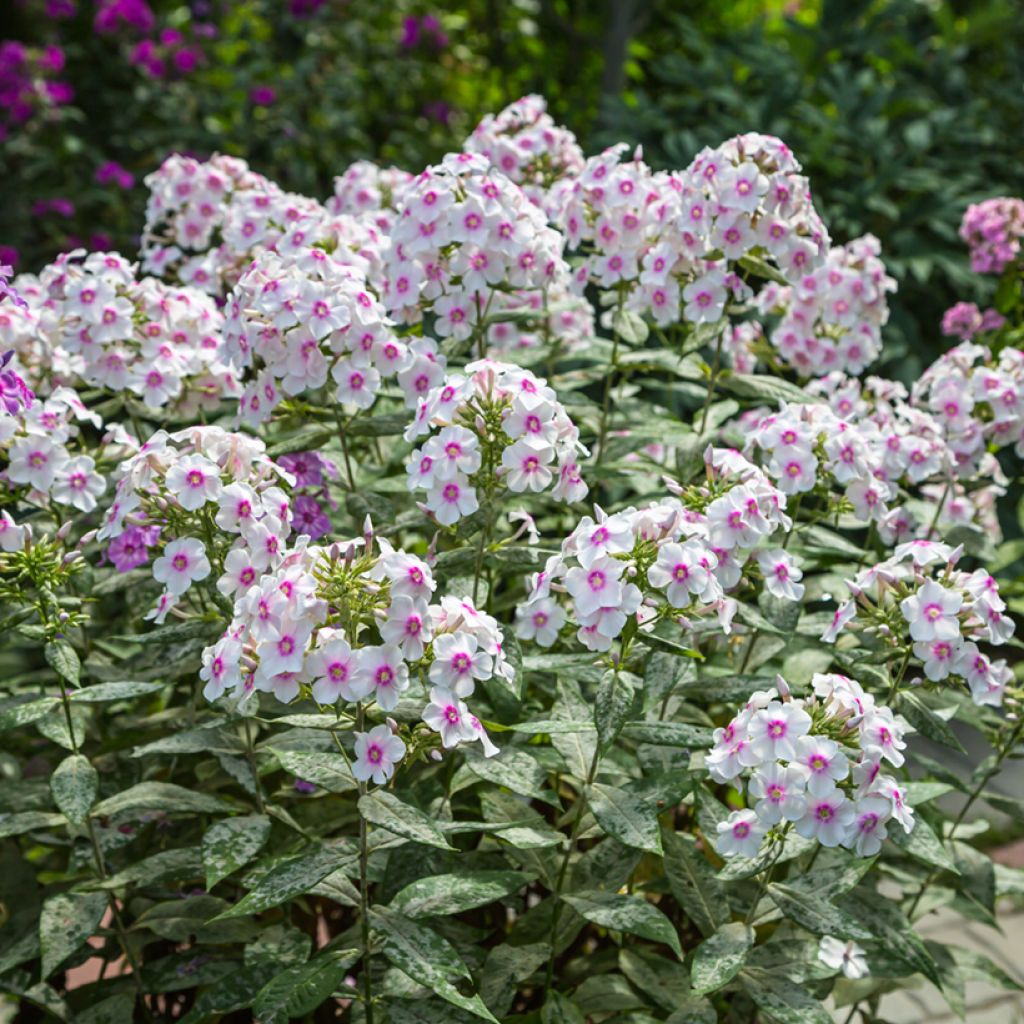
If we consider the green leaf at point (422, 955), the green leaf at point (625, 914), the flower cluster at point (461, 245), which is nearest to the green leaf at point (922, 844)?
the green leaf at point (625, 914)

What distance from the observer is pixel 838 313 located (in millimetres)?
3033

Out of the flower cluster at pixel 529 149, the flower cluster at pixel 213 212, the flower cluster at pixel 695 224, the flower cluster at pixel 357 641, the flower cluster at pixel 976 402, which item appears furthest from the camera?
the flower cluster at pixel 529 149

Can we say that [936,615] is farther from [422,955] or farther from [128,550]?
[128,550]

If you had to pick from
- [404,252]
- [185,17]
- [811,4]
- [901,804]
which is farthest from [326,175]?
[901,804]

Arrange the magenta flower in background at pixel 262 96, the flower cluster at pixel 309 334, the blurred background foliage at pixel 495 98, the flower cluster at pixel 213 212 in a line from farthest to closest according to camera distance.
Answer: the magenta flower in background at pixel 262 96, the blurred background foliage at pixel 495 98, the flower cluster at pixel 213 212, the flower cluster at pixel 309 334

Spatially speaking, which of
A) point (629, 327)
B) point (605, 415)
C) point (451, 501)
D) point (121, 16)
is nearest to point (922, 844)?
point (451, 501)

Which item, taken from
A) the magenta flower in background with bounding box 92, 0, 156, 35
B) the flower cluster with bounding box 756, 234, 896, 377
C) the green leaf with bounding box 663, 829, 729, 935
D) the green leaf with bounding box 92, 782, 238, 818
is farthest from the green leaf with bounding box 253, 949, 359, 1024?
the magenta flower in background with bounding box 92, 0, 156, 35

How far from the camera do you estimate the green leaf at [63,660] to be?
218 cm

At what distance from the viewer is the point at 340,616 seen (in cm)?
181

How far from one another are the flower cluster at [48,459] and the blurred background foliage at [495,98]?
339 centimetres

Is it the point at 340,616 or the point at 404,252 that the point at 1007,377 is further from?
the point at 340,616

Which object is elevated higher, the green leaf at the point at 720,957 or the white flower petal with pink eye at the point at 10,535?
the white flower petal with pink eye at the point at 10,535

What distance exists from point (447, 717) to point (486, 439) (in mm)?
445

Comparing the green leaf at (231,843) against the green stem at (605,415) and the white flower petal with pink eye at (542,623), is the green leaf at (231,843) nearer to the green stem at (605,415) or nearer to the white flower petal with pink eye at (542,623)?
the white flower petal with pink eye at (542,623)
